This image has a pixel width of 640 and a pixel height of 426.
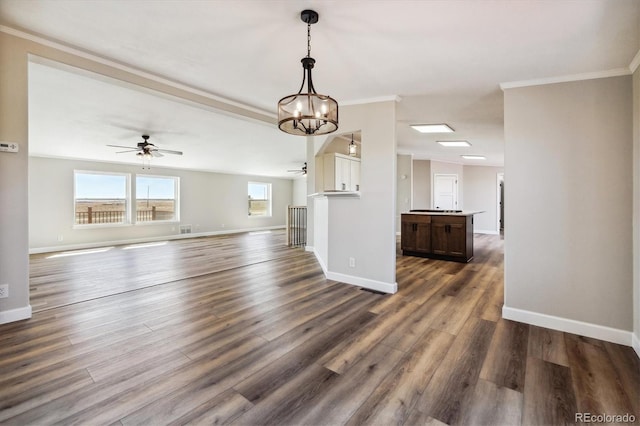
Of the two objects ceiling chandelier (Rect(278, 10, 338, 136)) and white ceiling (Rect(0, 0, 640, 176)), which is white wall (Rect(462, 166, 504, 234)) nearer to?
white ceiling (Rect(0, 0, 640, 176))

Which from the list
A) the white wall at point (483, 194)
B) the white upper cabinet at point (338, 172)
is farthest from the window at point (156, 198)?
the white wall at point (483, 194)

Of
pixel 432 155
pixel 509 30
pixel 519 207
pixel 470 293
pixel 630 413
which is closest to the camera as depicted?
pixel 630 413

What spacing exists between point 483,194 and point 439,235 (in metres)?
5.21

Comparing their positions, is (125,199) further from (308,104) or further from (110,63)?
(308,104)

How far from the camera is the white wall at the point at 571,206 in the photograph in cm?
245

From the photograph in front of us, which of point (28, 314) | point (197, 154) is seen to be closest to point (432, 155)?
point (197, 154)

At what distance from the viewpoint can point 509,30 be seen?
211 centimetres

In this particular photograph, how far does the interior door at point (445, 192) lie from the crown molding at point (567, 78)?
6580mm

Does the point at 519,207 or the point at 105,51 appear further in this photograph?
the point at 519,207

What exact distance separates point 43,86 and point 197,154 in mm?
3946

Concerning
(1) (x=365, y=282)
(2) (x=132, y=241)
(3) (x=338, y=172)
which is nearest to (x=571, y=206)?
(1) (x=365, y=282)

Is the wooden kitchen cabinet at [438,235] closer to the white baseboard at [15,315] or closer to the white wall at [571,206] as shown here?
the white wall at [571,206]

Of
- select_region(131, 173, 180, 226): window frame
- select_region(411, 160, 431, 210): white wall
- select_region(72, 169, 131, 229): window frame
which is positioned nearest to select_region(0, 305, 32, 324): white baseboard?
select_region(72, 169, 131, 229): window frame

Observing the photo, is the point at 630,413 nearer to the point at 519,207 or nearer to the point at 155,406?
the point at 519,207
